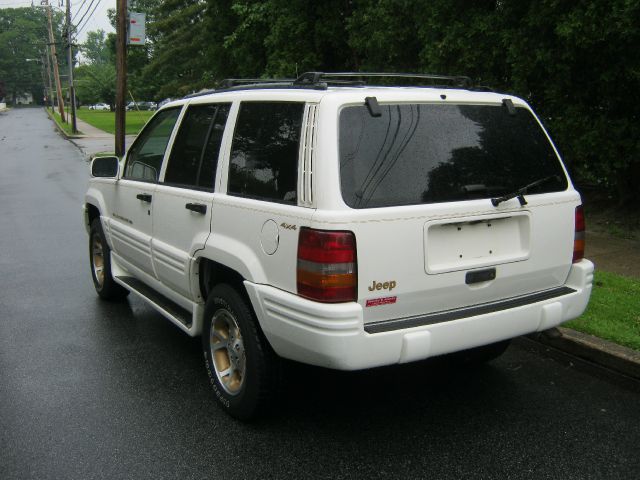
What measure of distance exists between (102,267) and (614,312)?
177 inches

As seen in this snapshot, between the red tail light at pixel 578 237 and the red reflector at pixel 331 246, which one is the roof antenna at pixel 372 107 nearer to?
the red reflector at pixel 331 246

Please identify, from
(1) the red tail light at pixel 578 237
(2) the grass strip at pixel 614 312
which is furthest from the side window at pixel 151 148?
(2) the grass strip at pixel 614 312

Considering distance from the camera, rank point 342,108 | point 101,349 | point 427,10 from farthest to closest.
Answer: point 427,10 → point 101,349 → point 342,108

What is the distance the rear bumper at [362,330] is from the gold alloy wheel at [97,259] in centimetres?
326

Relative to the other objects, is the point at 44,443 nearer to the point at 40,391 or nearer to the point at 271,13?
the point at 40,391

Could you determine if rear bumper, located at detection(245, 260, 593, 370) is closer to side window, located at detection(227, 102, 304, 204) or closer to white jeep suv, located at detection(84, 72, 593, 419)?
white jeep suv, located at detection(84, 72, 593, 419)

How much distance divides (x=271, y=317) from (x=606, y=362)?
246 cm

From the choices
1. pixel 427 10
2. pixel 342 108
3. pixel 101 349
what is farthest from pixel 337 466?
pixel 427 10

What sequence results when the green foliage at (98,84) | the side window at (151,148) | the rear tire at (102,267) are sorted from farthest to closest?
the green foliage at (98,84) < the rear tire at (102,267) < the side window at (151,148)

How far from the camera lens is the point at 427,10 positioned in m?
9.37

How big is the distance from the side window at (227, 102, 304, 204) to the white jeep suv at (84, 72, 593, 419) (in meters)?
0.01

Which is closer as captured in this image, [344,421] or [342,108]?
[342,108]

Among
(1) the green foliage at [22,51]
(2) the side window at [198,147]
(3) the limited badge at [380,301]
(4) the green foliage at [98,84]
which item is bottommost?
(3) the limited badge at [380,301]

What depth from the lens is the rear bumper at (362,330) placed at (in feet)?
9.82
